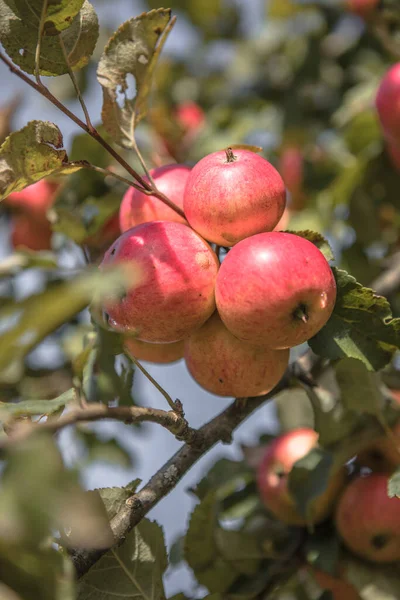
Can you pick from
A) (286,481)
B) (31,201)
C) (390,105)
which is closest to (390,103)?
(390,105)

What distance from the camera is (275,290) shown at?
76 centimetres

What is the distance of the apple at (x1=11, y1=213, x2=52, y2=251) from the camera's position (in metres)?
1.81

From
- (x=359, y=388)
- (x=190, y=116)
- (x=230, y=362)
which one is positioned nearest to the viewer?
(x=230, y=362)

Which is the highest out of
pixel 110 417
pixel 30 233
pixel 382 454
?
pixel 110 417

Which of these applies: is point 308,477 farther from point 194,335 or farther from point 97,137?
point 97,137

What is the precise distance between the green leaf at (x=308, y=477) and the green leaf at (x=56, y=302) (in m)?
0.72

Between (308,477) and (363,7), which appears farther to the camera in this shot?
(363,7)

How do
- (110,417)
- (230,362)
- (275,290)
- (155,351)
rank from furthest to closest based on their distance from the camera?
1. (155,351)
2. (230,362)
3. (275,290)
4. (110,417)

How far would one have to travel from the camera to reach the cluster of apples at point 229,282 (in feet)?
2.53

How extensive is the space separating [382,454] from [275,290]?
61 centimetres

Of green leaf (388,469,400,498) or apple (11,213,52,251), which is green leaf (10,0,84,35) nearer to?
green leaf (388,469,400,498)

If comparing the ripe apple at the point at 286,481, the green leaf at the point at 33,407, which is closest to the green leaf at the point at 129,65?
the green leaf at the point at 33,407

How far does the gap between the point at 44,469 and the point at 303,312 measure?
40cm

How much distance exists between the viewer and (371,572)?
120 cm
